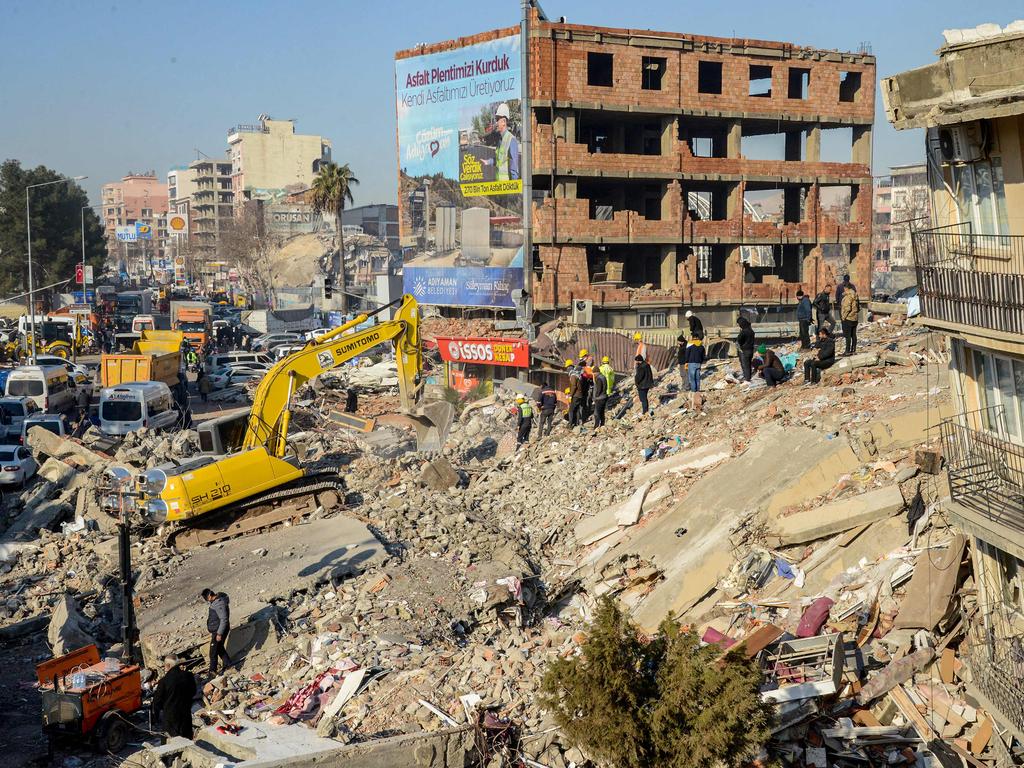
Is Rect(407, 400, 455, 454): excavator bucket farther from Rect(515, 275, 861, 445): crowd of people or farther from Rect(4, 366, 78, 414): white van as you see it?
Rect(4, 366, 78, 414): white van

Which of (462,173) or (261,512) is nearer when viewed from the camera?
(261,512)

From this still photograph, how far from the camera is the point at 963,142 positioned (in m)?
10.6

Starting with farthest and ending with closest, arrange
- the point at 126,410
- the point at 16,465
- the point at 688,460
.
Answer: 1. the point at 126,410
2. the point at 16,465
3. the point at 688,460

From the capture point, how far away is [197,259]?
5261 inches

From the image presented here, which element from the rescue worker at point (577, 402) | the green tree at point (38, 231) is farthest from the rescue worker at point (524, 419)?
the green tree at point (38, 231)

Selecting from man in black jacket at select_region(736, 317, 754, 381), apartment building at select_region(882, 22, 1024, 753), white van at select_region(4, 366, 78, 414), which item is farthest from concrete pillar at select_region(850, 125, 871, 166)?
apartment building at select_region(882, 22, 1024, 753)

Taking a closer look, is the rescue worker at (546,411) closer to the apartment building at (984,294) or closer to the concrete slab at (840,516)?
the concrete slab at (840,516)

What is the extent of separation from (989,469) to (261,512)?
1431cm

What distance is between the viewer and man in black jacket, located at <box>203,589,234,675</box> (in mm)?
14922

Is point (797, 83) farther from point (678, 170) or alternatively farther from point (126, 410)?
point (126, 410)

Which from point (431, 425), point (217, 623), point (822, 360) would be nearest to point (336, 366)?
point (431, 425)

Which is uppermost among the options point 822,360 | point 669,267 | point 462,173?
point 462,173

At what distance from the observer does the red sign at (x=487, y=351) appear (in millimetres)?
→ 31089

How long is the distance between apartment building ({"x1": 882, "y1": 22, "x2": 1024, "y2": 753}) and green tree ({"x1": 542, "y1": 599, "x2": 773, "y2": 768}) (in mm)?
2940
